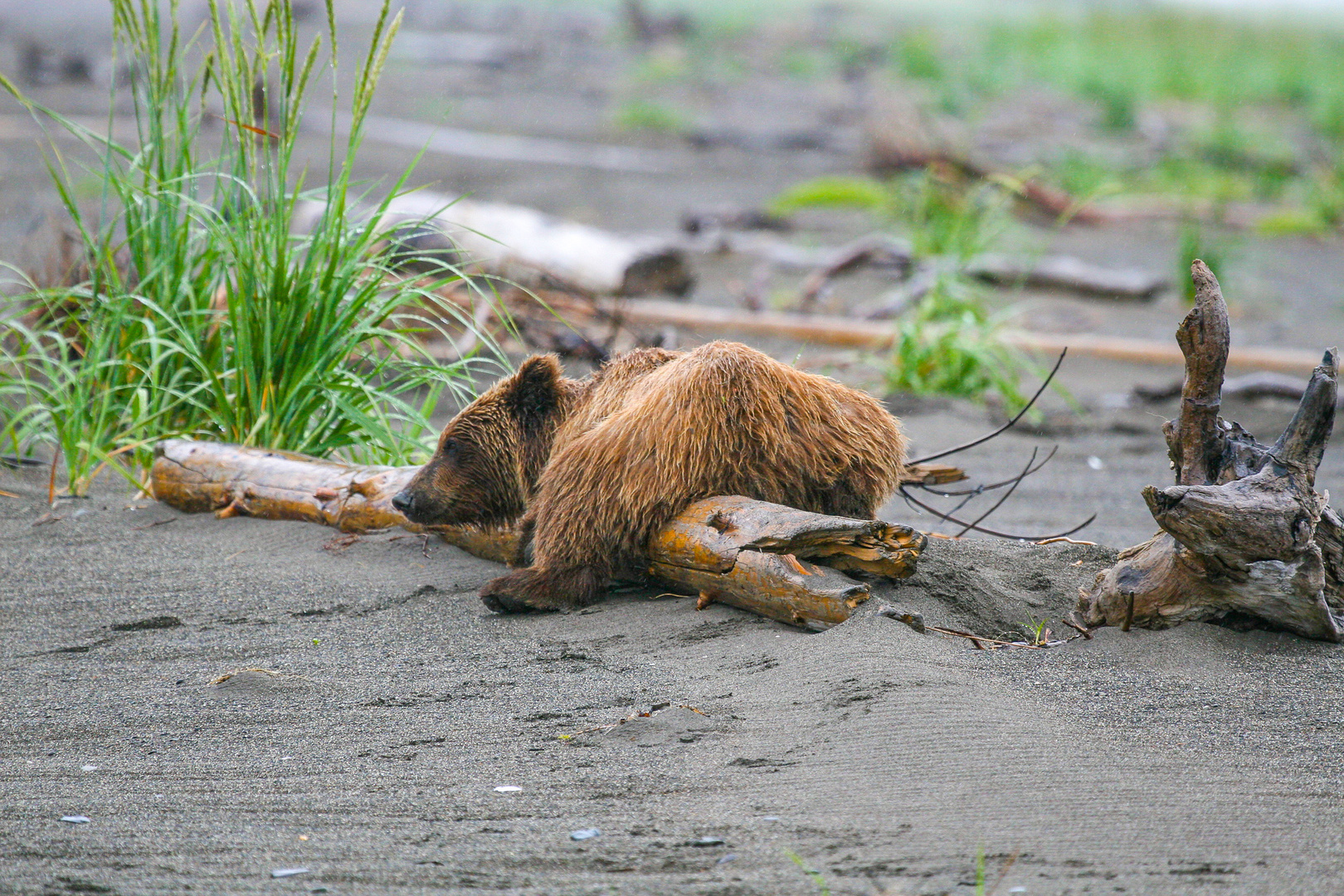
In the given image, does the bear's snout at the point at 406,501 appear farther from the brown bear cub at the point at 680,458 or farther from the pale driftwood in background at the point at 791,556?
the pale driftwood in background at the point at 791,556

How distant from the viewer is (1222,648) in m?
3.07

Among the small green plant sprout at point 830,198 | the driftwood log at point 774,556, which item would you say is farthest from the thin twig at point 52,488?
the small green plant sprout at point 830,198

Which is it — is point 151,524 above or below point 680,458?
below

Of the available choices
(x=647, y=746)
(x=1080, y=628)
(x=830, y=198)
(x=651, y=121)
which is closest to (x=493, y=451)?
(x=647, y=746)

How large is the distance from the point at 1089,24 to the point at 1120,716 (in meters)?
46.1

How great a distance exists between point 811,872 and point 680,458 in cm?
145

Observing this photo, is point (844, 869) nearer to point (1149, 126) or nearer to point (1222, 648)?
point (1222, 648)

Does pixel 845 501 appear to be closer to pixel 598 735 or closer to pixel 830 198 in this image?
pixel 598 735

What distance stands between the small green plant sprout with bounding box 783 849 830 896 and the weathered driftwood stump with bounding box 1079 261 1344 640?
48.7 inches

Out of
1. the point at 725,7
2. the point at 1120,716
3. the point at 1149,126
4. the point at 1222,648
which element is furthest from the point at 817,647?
the point at 725,7

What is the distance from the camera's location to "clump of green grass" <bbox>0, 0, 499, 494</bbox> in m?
4.40

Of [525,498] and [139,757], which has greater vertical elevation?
[525,498]

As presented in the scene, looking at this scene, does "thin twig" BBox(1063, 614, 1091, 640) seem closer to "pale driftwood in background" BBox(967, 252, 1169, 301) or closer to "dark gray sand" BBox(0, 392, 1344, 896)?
"dark gray sand" BBox(0, 392, 1344, 896)

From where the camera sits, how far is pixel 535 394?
404 centimetres
